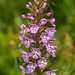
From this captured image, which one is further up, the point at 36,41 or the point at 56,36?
the point at 56,36

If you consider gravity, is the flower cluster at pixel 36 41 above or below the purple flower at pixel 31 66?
above

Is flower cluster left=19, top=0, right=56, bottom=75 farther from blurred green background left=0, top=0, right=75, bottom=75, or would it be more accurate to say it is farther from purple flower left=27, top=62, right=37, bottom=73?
blurred green background left=0, top=0, right=75, bottom=75

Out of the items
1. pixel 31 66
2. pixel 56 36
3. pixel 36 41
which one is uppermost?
pixel 56 36

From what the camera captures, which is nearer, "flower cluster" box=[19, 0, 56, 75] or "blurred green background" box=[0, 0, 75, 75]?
"flower cluster" box=[19, 0, 56, 75]

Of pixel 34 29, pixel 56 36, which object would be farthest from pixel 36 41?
pixel 56 36

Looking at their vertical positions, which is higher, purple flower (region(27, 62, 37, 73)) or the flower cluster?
the flower cluster

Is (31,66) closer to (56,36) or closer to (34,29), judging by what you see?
(34,29)

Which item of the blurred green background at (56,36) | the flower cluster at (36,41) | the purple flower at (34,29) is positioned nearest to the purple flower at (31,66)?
the flower cluster at (36,41)

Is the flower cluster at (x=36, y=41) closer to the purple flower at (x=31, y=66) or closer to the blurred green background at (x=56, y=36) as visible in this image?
the purple flower at (x=31, y=66)

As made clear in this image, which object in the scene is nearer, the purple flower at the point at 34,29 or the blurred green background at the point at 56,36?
the purple flower at the point at 34,29

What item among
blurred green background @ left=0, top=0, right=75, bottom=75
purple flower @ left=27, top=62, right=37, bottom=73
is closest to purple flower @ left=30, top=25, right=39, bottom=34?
purple flower @ left=27, top=62, right=37, bottom=73

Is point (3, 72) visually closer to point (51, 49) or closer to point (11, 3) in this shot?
point (51, 49)
